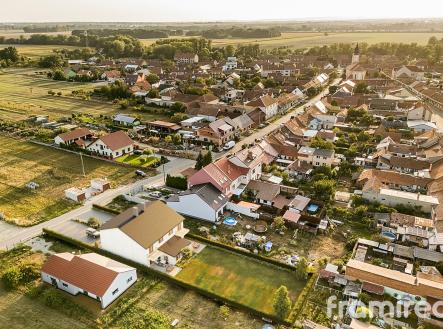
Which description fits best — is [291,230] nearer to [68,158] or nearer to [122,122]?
[68,158]

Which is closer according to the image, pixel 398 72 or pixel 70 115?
pixel 70 115

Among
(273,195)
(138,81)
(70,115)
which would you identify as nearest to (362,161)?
(273,195)

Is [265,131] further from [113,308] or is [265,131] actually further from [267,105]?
[113,308]

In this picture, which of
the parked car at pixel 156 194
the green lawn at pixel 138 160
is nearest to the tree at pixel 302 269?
the parked car at pixel 156 194

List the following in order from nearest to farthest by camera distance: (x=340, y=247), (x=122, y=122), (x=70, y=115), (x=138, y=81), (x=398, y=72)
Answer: (x=340, y=247) → (x=122, y=122) → (x=70, y=115) → (x=138, y=81) → (x=398, y=72)

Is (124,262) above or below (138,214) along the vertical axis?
below

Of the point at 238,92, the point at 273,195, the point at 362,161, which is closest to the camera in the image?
the point at 273,195
